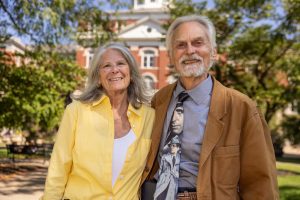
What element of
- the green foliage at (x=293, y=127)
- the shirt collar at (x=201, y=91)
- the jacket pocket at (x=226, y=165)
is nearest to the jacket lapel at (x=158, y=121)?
the shirt collar at (x=201, y=91)

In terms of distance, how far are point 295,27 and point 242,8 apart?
2022 millimetres

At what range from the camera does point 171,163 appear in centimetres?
265

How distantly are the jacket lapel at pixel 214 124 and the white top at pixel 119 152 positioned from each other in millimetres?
631

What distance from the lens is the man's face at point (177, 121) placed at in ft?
9.01

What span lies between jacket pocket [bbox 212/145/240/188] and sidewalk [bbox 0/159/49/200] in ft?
25.3

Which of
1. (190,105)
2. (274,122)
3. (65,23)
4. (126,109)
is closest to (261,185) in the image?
(190,105)

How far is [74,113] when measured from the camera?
9.74 feet

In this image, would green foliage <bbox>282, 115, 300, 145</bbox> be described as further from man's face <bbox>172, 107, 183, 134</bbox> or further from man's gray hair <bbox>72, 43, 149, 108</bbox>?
man's face <bbox>172, 107, 183, 134</bbox>

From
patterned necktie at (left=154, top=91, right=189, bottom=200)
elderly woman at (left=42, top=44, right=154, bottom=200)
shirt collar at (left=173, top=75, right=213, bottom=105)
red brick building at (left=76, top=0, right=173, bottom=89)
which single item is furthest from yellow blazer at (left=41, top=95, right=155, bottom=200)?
red brick building at (left=76, top=0, right=173, bottom=89)

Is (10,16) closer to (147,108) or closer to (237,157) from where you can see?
(147,108)

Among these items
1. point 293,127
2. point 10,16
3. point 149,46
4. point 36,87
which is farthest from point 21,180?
point 149,46

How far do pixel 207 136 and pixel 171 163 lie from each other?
1.02ft

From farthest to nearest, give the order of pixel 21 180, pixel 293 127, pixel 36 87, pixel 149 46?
pixel 149 46 → pixel 293 127 → pixel 21 180 → pixel 36 87

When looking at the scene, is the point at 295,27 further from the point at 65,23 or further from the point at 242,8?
the point at 65,23
